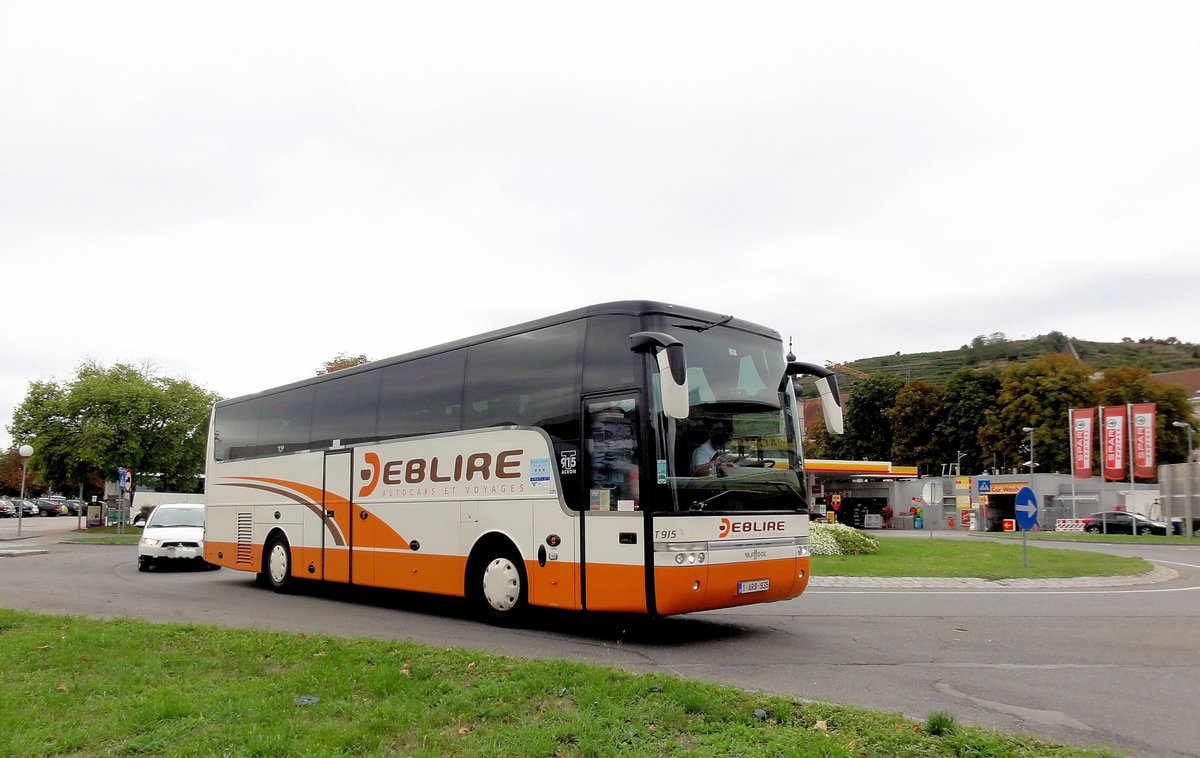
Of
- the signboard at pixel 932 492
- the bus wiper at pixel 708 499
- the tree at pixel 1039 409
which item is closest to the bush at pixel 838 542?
the signboard at pixel 932 492

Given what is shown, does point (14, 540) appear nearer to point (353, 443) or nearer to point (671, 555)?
point (353, 443)

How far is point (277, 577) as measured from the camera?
15820 millimetres

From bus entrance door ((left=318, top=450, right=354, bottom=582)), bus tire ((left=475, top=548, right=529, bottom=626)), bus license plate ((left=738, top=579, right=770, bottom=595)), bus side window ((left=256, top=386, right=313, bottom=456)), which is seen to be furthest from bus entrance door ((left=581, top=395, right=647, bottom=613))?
bus side window ((left=256, top=386, right=313, bottom=456))

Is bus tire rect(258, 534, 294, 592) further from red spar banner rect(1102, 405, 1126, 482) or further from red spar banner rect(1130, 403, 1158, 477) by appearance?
red spar banner rect(1102, 405, 1126, 482)

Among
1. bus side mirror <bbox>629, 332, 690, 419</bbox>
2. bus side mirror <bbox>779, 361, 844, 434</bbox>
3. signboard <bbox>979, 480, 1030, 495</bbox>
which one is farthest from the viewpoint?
signboard <bbox>979, 480, 1030, 495</bbox>

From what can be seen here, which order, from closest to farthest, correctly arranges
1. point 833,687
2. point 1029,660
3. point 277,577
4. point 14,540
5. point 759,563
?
point 833,687 < point 1029,660 < point 759,563 < point 277,577 < point 14,540

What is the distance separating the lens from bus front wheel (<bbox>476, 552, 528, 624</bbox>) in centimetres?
1062

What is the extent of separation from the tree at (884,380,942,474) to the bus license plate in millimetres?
74639

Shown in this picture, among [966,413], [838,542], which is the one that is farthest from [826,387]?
[966,413]

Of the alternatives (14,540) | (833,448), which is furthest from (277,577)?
(833,448)

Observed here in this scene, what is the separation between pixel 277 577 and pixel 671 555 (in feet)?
31.5

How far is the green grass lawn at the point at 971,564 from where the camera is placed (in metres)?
18.4

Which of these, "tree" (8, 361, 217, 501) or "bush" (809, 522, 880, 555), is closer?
"bush" (809, 522, 880, 555)

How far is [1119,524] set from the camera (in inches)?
1801
